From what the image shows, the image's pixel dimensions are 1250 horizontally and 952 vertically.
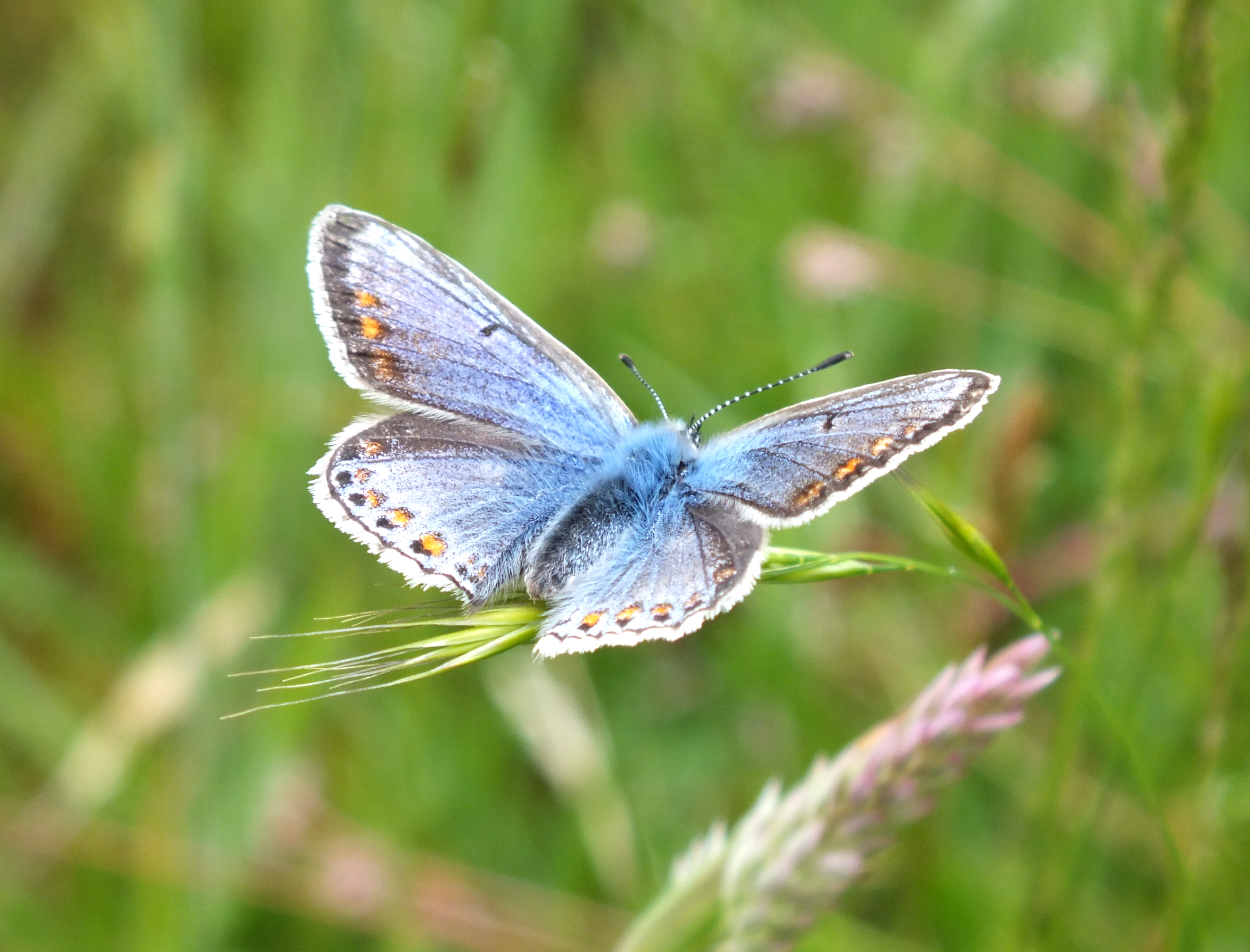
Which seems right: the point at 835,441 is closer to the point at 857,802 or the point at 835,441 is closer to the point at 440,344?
the point at 857,802

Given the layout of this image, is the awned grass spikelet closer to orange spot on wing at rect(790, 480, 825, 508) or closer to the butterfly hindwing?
the butterfly hindwing

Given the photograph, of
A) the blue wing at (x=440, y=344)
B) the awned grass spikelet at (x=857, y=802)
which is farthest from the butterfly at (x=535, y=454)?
the awned grass spikelet at (x=857, y=802)

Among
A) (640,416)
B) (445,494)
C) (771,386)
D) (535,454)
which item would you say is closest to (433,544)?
(445,494)

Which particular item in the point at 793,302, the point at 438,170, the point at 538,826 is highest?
the point at 438,170

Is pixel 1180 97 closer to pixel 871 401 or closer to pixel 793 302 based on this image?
pixel 871 401

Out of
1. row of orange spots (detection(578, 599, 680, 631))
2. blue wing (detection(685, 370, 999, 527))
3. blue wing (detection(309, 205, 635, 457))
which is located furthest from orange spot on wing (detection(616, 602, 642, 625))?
blue wing (detection(309, 205, 635, 457))

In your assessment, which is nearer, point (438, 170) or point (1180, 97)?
point (1180, 97)

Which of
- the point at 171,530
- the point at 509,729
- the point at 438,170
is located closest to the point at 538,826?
the point at 509,729
